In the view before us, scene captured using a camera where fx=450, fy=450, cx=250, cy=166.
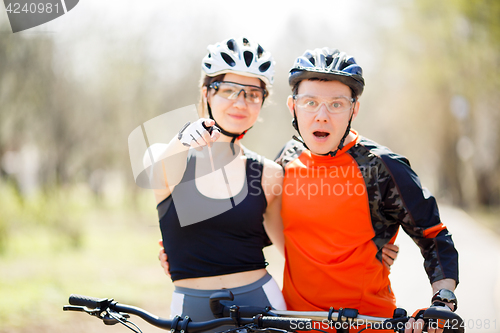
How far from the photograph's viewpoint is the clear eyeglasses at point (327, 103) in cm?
309

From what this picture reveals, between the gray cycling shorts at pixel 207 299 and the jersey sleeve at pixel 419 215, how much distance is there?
100 cm

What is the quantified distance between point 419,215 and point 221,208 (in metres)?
1.30

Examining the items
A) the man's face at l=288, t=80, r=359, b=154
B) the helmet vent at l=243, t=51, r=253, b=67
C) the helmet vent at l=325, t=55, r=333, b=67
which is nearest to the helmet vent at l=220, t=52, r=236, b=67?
the helmet vent at l=243, t=51, r=253, b=67

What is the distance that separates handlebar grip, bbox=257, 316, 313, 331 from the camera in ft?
7.89

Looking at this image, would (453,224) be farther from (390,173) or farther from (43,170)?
(390,173)

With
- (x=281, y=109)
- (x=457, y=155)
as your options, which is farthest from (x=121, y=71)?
(x=457, y=155)

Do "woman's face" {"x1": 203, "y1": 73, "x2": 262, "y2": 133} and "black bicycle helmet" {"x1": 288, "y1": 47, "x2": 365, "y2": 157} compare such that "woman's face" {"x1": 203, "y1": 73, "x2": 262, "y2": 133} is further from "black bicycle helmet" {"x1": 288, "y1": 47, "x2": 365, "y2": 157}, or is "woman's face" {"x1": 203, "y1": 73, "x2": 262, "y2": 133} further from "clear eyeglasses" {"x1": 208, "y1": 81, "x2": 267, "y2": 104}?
"black bicycle helmet" {"x1": 288, "y1": 47, "x2": 365, "y2": 157}

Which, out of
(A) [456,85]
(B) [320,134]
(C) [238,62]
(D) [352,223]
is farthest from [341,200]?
(A) [456,85]

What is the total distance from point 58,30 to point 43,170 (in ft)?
13.2

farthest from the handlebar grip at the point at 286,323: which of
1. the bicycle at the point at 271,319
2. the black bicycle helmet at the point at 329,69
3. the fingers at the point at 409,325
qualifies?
the black bicycle helmet at the point at 329,69

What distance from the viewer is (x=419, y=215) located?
286 cm

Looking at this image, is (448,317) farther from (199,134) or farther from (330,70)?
(330,70)

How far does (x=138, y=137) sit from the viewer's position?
125 inches

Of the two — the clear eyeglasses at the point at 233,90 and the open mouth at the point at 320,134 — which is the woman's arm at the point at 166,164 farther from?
the open mouth at the point at 320,134
